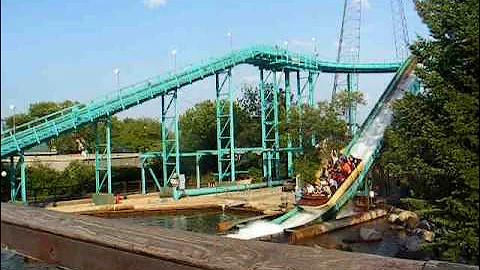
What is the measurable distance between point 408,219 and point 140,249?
11267 mm

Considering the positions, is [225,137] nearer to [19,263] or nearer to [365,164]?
[365,164]

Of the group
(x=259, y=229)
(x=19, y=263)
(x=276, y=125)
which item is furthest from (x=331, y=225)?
(x=19, y=263)

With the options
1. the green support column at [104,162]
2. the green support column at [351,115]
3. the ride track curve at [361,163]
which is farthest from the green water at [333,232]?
the green support column at [351,115]

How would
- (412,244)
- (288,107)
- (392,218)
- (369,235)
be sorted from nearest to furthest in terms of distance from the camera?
1. (412,244)
2. (369,235)
3. (392,218)
4. (288,107)

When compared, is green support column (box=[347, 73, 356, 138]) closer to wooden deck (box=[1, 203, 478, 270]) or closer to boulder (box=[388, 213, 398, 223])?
boulder (box=[388, 213, 398, 223])

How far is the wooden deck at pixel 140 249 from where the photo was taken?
0.75 m

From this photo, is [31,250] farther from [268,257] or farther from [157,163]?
[157,163]

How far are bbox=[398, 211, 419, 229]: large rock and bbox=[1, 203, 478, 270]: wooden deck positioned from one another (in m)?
10.2

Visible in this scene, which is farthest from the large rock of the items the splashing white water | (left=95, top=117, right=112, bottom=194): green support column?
(left=95, top=117, right=112, bottom=194): green support column

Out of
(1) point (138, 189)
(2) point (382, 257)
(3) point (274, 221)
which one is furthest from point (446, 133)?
(1) point (138, 189)

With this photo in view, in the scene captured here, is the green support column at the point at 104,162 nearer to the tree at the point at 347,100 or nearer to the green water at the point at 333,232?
the green water at the point at 333,232

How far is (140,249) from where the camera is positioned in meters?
0.94

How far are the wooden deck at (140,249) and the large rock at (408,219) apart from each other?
10.2m

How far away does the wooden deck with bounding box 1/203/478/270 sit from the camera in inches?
29.4
